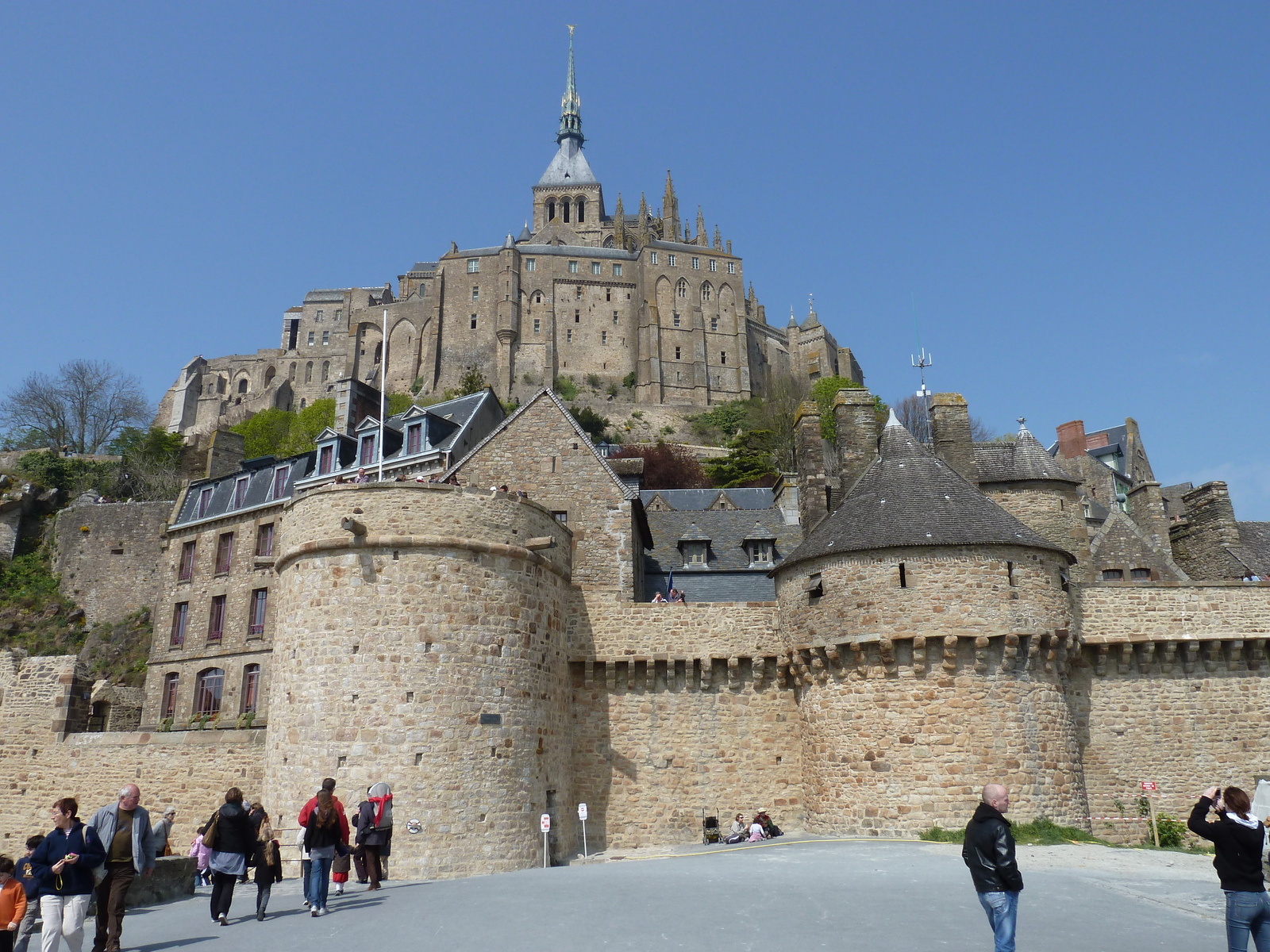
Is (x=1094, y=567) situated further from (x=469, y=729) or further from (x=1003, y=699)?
(x=469, y=729)

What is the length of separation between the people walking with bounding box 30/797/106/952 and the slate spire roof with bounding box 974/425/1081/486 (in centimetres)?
2169

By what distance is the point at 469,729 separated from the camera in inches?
672

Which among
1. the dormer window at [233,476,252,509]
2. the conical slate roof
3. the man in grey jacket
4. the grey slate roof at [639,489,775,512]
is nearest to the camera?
the man in grey jacket

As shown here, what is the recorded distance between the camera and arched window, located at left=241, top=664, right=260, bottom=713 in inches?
1150

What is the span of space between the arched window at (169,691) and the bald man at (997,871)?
96.7ft

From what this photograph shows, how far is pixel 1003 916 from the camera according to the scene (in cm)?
760

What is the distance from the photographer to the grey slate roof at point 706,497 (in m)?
33.6

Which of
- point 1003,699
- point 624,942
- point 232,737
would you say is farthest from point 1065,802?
point 232,737

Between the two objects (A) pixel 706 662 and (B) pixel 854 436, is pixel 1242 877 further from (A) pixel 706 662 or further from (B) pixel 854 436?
(B) pixel 854 436

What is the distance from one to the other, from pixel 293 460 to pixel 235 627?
5.89 metres

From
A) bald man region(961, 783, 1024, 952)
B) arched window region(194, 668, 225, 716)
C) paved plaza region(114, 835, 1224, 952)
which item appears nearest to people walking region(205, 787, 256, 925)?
paved plaza region(114, 835, 1224, 952)

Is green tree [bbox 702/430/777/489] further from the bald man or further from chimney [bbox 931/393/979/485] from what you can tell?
the bald man

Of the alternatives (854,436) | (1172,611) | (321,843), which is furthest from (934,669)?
(321,843)

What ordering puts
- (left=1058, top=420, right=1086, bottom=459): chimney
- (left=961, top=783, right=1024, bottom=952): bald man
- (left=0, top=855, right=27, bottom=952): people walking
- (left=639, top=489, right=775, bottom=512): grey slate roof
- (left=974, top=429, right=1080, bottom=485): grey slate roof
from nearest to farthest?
(left=961, top=783, right=1024, bottom=952): bald man < (left=0, top=855, right=27, bottom=952): people walking < (left=974, top=429, right=1080, bottom=485): grey slate roof < (left=639, top=489, right=775, bottom=512): grey slate roof < (left=1058, top=420, right=1086, bottom=459): chimney
